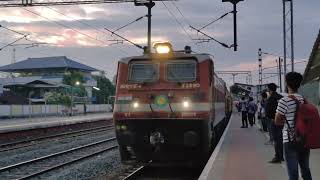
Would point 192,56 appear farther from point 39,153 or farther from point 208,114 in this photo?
point 39,153

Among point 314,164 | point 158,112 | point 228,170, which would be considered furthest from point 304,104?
point 158,112

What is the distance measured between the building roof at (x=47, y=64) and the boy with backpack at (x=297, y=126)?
103344mm

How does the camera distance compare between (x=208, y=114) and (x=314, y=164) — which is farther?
(x=208, y=114)

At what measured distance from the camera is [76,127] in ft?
126

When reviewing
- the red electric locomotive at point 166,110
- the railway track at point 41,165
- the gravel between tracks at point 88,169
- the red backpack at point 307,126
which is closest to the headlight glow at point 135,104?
the red electric locomotive at point 166,110

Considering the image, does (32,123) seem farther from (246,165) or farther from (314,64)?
(246,165)

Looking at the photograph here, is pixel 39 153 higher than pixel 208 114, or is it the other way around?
pixel 208 114

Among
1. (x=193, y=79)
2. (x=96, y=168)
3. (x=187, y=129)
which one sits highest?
(x=193, y=79)

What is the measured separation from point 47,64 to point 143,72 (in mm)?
100689

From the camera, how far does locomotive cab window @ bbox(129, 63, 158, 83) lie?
1352cm

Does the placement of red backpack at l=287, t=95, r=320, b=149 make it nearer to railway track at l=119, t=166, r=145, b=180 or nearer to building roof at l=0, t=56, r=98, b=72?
railway track at l=119, t=166, r=145, b=180

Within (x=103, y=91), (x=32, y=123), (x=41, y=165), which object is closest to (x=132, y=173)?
(x=41, y=165)

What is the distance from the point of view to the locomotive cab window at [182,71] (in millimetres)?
13328

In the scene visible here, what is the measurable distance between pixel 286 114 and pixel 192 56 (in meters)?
7.11
